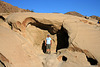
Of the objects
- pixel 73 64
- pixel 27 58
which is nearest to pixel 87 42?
pixel 73 64

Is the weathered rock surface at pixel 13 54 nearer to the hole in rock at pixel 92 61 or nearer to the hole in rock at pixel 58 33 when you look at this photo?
the hole in rock at pixel 92 61

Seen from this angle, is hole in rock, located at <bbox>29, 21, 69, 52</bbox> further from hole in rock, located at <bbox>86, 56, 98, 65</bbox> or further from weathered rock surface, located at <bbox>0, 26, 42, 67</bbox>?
weathered rock surface, located at <bbox>0, 26, 42, 67</bbox>

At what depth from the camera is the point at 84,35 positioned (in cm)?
367

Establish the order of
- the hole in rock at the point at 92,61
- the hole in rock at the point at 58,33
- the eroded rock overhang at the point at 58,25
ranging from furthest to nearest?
the hole in rock at the point at 58,33
the eroded rock overhang at the point at 58,25
the hole in rock at the point at 92,61

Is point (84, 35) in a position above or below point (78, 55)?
above

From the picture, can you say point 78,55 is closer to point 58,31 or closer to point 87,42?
point 87,42

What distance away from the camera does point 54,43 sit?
17.9ft

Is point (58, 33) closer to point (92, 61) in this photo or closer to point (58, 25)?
point (58, 25)

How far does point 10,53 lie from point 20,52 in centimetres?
31

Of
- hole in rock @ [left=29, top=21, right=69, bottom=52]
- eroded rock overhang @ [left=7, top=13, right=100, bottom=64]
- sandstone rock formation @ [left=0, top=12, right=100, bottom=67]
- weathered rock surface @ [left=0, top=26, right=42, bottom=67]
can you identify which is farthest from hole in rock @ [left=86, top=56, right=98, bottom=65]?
hole in rock @ [left=29, top=21, right=69, bottom=52]

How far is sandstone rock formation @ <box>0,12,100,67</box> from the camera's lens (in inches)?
108

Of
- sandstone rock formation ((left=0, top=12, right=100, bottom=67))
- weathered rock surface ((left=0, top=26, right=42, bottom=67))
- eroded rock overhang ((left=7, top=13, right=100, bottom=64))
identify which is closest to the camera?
weathered rock surface ((left=0, top=26, right=42, bottom=67))

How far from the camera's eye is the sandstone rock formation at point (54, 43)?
2740 mm

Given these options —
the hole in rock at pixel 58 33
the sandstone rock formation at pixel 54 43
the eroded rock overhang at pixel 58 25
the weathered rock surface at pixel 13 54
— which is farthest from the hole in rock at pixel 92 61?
the hole in rock at pixel 58 33
